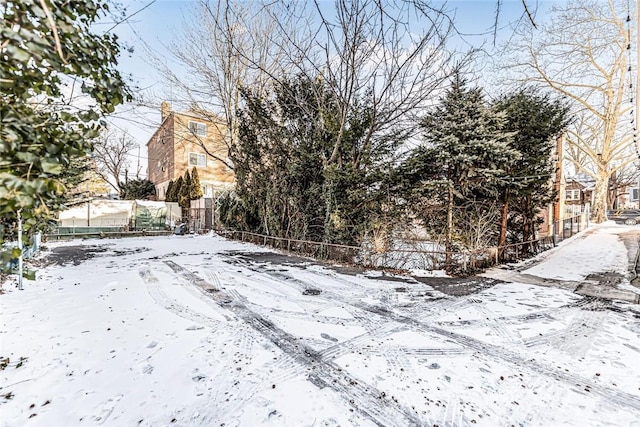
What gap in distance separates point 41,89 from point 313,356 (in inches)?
105

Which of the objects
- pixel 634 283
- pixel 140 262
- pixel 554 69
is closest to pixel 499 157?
pixel 634 283

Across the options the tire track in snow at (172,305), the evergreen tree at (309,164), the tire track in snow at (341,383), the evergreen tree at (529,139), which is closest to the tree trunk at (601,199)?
the evergreen tree at (529,139)

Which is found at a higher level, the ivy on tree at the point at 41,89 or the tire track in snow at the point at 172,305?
the ivy on tree at the point at 41,89

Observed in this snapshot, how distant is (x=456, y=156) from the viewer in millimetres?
5457

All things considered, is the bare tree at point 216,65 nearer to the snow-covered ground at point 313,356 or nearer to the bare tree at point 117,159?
the snow-covered ground at point 313,356

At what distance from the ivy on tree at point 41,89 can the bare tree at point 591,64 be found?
17.4 metres

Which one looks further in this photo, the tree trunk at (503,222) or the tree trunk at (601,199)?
the tree trunk at (601,199)

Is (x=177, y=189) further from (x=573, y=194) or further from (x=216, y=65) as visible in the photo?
(x=573, y=194)

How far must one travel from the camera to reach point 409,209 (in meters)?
6.38

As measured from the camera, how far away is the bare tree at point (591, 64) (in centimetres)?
1423

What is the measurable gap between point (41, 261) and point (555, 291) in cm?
1073

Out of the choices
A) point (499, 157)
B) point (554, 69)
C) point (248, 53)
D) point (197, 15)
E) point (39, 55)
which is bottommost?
point (39, 55)

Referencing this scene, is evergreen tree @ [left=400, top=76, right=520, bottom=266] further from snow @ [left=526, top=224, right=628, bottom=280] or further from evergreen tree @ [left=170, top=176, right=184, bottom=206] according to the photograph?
evergreen tree @ [left=170, top=176, right=184, bottom=206]

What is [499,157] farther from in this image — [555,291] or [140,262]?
[140,262]
